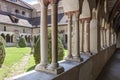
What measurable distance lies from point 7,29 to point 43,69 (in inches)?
1021

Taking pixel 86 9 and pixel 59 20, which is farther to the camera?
pixel 59 20

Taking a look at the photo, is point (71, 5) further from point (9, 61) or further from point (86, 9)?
point (9, 61)

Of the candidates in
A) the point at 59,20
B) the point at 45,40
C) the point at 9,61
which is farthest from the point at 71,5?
the point at 59,20

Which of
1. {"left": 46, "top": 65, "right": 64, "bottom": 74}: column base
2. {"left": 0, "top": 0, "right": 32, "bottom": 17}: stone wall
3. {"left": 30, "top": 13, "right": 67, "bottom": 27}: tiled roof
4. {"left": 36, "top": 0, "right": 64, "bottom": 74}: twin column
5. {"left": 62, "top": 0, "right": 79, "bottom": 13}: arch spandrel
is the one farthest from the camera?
{"left": 0, "top": 0, "right": 32, "bottom": 17}: stone wall

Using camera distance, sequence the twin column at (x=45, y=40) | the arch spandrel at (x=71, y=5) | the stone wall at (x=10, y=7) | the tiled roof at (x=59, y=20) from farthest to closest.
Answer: the stone wall at (x=10, y=7) < the tiled roof at (x=59, y=20) < the arch spandrel at (x=71, y=5) < the twin column at (x=45, y=40)

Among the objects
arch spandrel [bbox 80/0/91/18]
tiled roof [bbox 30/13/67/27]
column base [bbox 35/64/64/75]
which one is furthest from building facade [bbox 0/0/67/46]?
column base [bbox 35/64/64/75]

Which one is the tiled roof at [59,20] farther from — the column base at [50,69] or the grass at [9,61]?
the column base at [50,69]

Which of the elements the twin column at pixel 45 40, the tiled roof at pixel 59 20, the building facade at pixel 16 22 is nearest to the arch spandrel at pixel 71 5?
the twin column at pixel 45 40

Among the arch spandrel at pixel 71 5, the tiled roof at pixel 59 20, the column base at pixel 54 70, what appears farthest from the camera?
the tiled roof at pixel 59 20

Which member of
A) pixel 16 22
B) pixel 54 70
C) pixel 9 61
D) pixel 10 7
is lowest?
pixel 9 61

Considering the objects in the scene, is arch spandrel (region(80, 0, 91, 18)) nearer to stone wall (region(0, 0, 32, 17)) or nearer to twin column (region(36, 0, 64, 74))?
twin column (region(36, 0, 64, 74))

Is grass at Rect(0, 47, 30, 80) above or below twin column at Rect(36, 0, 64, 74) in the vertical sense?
below

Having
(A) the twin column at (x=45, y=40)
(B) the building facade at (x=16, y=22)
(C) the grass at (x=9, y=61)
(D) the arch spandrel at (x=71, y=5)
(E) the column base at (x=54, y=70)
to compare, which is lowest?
(C) the grass at (x=9, y=61)

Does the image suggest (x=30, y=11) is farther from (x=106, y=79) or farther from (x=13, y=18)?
(x=106, y=79)
